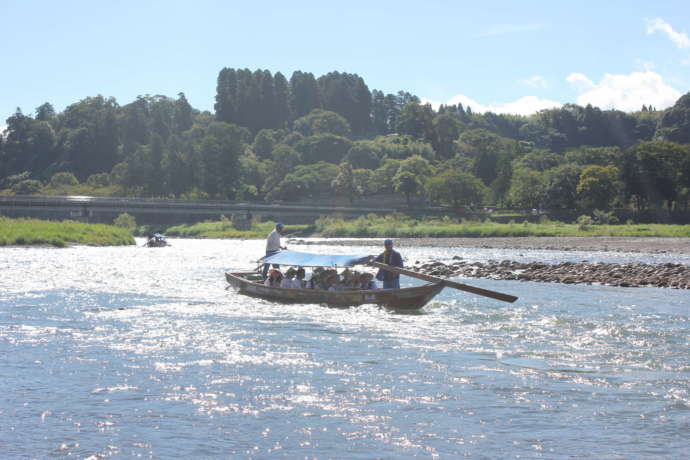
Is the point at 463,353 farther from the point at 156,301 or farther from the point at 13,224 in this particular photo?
the point at 13,224

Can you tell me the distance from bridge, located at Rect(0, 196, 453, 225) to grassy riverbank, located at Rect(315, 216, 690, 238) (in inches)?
358

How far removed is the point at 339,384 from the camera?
48.7 feet

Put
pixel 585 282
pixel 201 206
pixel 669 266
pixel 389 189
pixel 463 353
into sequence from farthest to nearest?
pixel 389 189 → pixel 201 206 → pixel 669 266 → pixel 585 282 → pixel 463 353

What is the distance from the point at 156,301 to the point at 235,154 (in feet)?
457

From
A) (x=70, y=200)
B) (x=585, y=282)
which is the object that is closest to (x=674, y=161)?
(x=585, y=282)

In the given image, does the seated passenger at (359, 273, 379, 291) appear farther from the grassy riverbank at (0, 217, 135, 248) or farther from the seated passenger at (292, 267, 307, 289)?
the grassy riverbank at (0, 217, 135, 248)

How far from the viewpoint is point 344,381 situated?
15109 mm

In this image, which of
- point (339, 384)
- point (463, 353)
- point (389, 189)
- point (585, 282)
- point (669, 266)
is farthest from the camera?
point (389, 189)

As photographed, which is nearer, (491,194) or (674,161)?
(674,161)

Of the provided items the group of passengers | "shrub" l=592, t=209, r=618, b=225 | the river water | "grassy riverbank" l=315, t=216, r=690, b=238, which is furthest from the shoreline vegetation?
the river water

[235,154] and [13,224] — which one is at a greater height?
[235,154]

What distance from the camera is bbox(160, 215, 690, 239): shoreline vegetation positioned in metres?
92.4

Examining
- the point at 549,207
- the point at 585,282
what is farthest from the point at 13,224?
the point at 549,207

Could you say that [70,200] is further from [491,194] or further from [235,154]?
[491,194]
